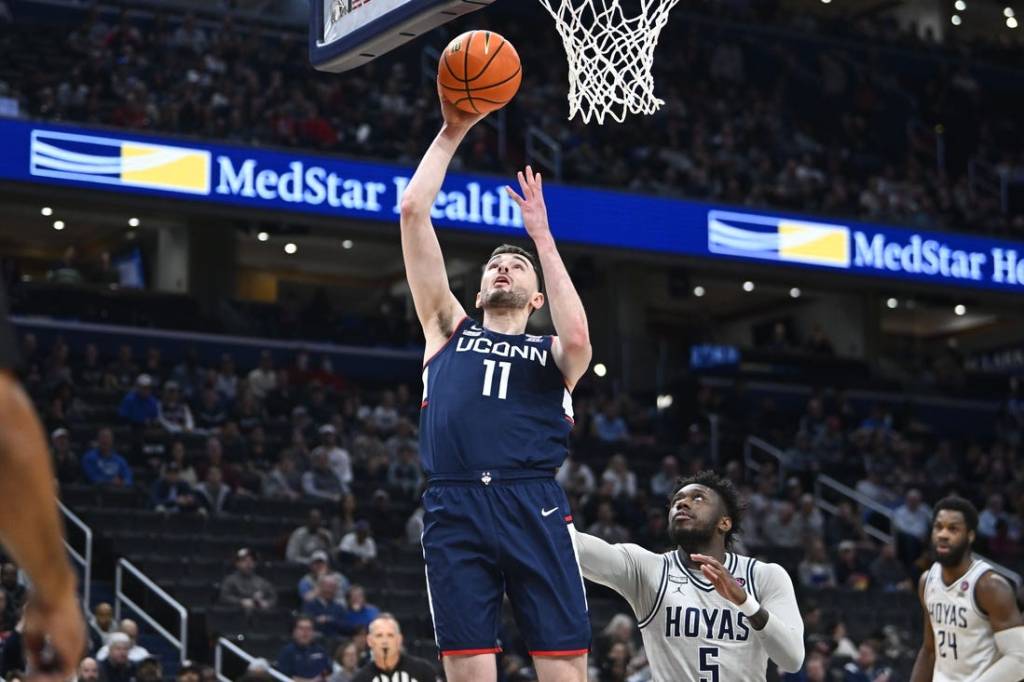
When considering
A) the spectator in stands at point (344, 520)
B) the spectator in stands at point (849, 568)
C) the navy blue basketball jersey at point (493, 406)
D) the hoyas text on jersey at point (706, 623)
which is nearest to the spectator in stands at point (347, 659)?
the spectator in stands at point (344, 520)

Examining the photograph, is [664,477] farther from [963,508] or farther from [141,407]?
[963,508]

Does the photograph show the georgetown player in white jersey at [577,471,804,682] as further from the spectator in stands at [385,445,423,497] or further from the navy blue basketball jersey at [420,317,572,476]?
the spectator in stands at [385,445,423,497]

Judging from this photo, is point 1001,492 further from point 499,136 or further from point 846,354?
point 499,136

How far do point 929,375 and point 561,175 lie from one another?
8.82 meters

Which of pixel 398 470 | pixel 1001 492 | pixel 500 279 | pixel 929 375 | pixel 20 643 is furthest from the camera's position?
pixel 929 375

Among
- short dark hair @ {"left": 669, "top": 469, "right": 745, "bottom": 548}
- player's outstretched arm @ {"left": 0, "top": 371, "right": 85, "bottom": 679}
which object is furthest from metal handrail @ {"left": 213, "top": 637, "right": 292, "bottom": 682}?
player's outstretched arm @ {"left": 0, "top": 371, "right": 85, "bottom": 679}

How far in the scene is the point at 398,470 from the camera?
17.8m

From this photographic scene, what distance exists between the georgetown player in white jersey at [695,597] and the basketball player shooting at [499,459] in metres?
0.85

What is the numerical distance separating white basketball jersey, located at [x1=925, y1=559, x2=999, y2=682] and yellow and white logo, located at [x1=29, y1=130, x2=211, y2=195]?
12833 mm

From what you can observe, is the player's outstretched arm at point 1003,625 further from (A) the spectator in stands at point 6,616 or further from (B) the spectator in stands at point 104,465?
(B) the spectator in stands at point 104,465

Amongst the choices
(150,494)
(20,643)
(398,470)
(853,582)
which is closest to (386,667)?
(20,643)

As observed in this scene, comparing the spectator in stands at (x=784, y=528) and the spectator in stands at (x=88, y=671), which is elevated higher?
the spectator in stands at (x=784, y=528)

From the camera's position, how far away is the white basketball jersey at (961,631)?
24.6 feet

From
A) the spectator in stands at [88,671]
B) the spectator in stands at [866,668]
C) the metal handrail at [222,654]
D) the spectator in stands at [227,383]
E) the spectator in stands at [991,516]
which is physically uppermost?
the spectator in stands at [227,383]
